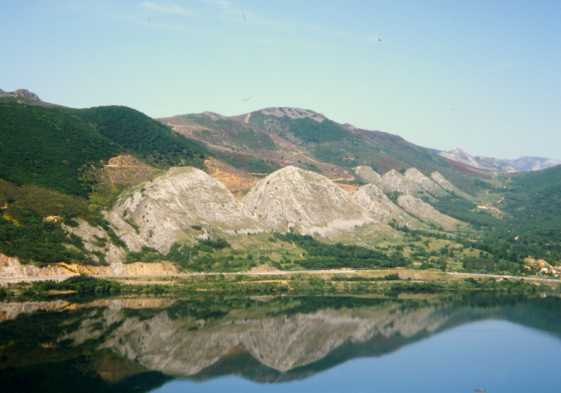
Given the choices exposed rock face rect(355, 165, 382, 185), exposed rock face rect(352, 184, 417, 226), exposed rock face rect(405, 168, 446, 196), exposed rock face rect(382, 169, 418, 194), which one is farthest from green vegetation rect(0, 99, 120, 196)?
exposed rock face rect(405, 168, 446, 196)

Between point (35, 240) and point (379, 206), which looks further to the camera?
point (379, 206)

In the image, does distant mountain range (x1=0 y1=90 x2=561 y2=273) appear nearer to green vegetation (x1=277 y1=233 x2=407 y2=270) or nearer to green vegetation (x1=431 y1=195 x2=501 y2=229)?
green vegetation (x1=277 y1=233 x2=407 y2=270)

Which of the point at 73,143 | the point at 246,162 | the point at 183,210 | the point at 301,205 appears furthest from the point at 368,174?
the point at 183,210

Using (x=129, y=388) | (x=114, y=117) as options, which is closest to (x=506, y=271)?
(x=129, y=388)

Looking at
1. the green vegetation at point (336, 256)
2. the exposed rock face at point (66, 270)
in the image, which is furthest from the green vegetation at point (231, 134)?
the exposed rock face at point (66, 270)

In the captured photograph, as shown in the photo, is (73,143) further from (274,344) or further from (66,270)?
(274,344)

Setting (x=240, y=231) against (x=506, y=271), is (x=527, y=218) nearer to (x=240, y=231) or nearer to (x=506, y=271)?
(x=506, y=271)
